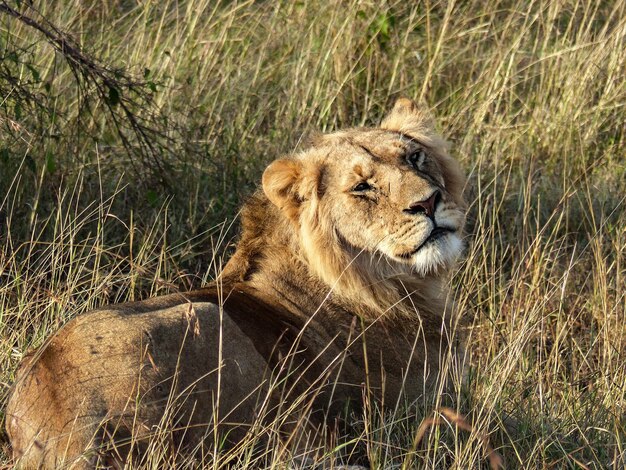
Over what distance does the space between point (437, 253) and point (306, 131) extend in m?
2.66

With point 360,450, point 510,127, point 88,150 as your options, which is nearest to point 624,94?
point 510,127

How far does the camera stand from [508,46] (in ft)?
24.1

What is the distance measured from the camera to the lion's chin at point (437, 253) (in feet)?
13.9

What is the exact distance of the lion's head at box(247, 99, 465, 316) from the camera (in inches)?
167

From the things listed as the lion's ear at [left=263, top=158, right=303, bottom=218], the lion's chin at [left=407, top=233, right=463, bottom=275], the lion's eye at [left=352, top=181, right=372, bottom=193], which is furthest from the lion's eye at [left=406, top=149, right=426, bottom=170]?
the lion's ear at [left=263, top=158, right=303, bottom=218]

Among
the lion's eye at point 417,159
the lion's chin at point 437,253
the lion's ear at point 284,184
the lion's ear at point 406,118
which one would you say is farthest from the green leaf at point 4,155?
the lion's chin at point 437,253

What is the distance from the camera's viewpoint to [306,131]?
6758 mm

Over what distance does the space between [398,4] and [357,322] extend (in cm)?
351

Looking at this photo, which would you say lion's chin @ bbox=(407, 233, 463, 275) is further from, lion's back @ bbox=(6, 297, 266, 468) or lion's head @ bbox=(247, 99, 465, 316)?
lion's back @ bbox=(6, 297, 266, 468)

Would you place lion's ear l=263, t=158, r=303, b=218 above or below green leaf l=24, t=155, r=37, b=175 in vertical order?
above

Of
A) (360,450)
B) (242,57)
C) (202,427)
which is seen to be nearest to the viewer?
(202,427)

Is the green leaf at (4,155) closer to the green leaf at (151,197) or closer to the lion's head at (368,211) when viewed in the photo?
the green leaf at (151,197)

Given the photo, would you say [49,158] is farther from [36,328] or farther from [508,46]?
[508,46]

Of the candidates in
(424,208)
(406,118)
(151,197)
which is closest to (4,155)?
(151,197)
